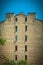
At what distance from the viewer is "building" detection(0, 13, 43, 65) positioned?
118 inches

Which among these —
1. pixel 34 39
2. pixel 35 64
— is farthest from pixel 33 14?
pixel 35 64

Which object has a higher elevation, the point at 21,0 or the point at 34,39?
the point at 21,0

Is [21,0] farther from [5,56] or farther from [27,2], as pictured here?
[5,56]

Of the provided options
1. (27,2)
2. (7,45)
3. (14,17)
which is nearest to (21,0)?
(27,2)

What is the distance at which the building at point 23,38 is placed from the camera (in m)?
3.01

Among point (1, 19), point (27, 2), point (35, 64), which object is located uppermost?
point (27, 2)

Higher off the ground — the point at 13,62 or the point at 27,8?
the point at 27,8

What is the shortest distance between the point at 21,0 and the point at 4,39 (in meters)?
0.75

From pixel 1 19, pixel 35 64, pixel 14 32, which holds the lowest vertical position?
pixel 35 64

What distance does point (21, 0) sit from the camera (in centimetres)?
310

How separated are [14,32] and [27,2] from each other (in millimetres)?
581

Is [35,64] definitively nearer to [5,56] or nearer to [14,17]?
[5,56]

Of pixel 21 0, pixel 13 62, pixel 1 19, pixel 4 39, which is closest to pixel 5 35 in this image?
pixel 4 39

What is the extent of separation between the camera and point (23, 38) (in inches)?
120
